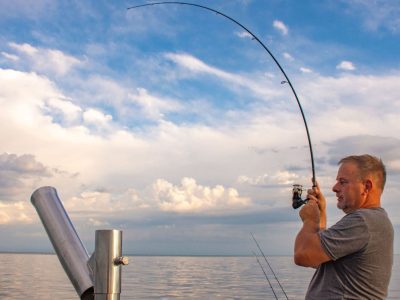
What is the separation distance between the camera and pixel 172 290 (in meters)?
33.5

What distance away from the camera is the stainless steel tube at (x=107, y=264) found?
1.89 m

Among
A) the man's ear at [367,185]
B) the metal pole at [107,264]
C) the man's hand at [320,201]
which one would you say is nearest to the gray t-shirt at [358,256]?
the man's ear at [367,185]

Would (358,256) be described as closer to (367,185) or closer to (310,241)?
(310,241)

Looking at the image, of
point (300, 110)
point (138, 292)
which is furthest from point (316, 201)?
point (138, 292)

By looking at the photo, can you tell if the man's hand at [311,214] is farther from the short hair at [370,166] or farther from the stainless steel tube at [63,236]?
the stainless steel tube at [63,236]

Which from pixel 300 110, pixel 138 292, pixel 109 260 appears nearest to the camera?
pixel 109 260

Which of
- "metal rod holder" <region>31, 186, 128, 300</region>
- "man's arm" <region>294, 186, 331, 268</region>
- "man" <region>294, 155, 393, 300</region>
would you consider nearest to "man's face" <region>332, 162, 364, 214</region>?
"man" <region>294, 155, 393, 300</region>

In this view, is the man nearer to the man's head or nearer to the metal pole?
the man's head

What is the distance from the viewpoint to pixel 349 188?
2.66 m

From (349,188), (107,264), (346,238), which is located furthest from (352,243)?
(107,264)

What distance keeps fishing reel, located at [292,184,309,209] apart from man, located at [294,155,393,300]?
0.24 meters

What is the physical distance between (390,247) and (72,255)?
4.91 ft

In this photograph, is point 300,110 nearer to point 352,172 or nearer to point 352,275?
point 352,172

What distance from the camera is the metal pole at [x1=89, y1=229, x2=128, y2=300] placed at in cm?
189
